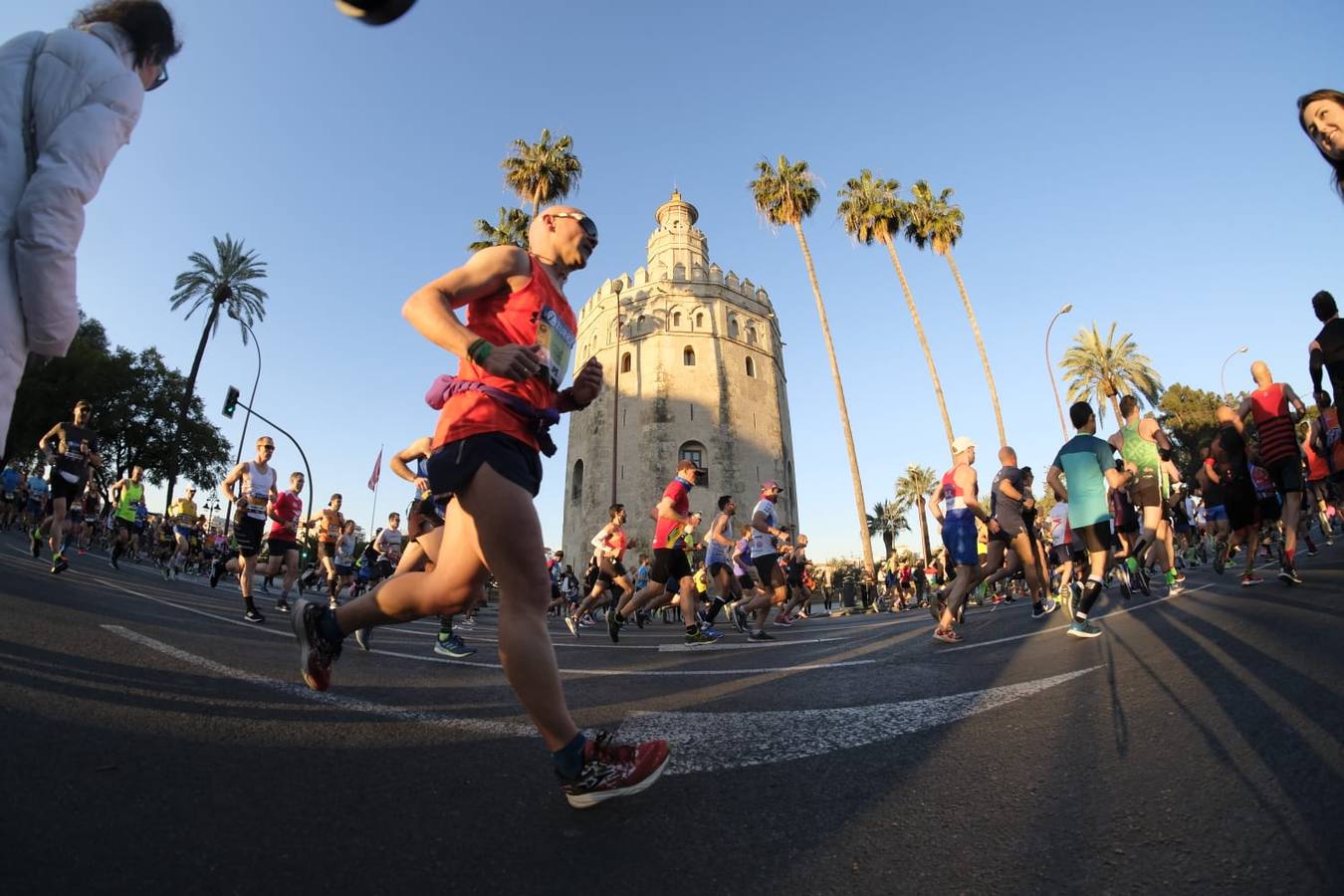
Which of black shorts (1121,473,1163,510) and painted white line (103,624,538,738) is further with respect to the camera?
black shorts (1121,473,1163,510)

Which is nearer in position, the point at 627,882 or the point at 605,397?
the point at 627,882

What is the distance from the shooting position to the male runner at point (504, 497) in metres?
1.97

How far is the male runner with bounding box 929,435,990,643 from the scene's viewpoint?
6875 millimetres

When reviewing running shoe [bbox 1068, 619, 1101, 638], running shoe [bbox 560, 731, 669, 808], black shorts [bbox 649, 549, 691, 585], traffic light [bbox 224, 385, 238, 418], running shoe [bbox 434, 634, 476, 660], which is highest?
traffic light [bbox 224, 385, 238, 418]

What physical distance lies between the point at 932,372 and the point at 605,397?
20.8 meters

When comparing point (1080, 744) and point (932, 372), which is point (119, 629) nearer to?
point (1080, 744)

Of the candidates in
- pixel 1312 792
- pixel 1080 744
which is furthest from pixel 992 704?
pixel 1312 792

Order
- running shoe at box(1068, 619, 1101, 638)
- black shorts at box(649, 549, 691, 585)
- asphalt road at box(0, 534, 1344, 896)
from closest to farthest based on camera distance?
asphalt road at box(0, 534, 1344, 896), running shoe at box(1068, 619, 1101, 638), black shorts at box(649, 549, 691, 585)

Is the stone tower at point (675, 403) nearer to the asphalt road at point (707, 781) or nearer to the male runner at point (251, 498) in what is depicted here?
the male runner at point (251, 498)

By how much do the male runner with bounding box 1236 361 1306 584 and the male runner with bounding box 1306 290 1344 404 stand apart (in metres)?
2.05

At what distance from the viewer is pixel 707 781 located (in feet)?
6.98

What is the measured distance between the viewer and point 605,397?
41750 mm

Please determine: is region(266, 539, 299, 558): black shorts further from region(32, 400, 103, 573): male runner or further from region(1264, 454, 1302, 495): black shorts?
region(1264, 454, 1302, 495): black shorts

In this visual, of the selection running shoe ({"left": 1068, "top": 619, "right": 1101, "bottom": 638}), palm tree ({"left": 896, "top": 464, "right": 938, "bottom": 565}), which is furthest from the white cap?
palm tree ({"left": 896, "top": 464, "right": 938, "bottom": 565})
